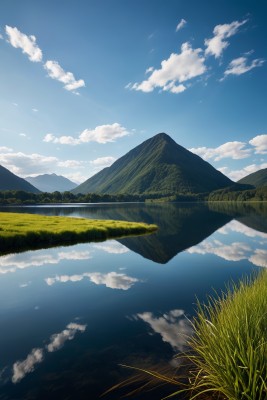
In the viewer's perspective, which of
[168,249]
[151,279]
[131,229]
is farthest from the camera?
[131,229]

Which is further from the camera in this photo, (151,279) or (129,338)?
(151,279)

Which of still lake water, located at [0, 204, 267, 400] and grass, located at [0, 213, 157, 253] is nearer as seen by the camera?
still lake water, located at [0, 204, 267, 400]

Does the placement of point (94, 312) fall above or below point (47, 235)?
below

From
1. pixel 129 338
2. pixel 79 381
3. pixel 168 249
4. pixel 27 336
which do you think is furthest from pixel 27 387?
pixel 168 249

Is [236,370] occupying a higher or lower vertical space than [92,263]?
higher

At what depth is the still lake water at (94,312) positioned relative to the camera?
11149 mm

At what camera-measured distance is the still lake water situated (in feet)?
36.6

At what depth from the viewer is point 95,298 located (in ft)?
68.8

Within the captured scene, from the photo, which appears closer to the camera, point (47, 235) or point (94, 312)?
point (94, 312)

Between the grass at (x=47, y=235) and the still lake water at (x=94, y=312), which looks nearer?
the still lake water at (x=94, y=312)

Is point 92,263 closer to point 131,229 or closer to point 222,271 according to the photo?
point 222,271

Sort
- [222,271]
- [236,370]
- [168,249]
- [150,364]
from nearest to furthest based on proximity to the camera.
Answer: [236,370], [150,364], [222,271], [168,249]

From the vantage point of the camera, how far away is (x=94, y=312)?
715 inches

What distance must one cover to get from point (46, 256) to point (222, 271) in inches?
920
